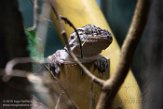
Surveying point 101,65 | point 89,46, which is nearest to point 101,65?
point 101,65

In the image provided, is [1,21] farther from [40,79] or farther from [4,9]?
[40,79]

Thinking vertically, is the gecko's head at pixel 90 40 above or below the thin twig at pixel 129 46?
below

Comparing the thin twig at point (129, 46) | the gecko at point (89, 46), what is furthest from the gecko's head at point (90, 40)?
the thin twig at point (129, 46)

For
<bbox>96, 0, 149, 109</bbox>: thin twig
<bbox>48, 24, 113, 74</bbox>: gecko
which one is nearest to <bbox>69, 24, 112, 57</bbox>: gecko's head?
<bbox>48, 24, 113, 74</bbox>: gecko

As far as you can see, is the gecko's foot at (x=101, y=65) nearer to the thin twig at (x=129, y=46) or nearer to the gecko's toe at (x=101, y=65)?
the gecko's toe at (x=101, y=65)

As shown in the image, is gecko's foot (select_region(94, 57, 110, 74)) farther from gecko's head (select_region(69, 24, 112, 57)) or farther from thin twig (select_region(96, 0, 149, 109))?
thin twig (select_region(96, 0, 149, 109))

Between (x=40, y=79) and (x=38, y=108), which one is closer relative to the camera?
(x=40, y=79)

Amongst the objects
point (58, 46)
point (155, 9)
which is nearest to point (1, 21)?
point (155, 9)

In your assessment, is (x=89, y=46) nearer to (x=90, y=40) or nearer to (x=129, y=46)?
(x=90, y=40)
